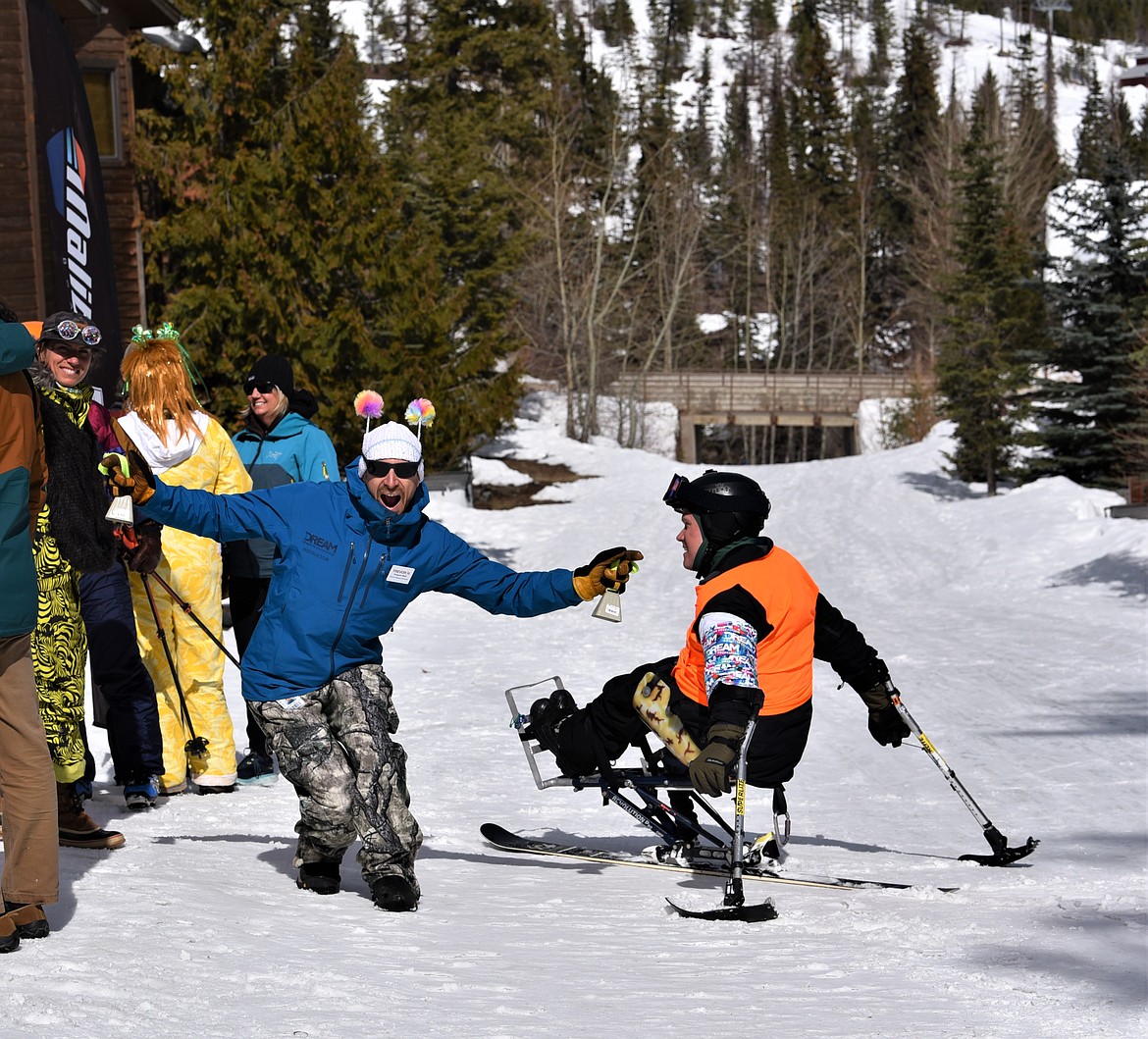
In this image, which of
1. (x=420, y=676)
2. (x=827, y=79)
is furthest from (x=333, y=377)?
(x=827, y=79)

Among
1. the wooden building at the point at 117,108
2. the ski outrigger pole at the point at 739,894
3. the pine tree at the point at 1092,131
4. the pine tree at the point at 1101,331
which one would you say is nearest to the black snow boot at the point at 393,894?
the ski outrigger pole at the point at 739,894

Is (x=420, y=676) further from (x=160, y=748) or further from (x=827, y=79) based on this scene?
(x=827, y=79)

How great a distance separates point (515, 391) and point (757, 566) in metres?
18.2

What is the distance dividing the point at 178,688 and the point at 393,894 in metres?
1.96

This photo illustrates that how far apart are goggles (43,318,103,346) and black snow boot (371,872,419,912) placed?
2.01 meters

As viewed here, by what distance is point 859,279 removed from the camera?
7269 centimetres

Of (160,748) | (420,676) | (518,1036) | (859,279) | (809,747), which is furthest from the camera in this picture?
(859,279)

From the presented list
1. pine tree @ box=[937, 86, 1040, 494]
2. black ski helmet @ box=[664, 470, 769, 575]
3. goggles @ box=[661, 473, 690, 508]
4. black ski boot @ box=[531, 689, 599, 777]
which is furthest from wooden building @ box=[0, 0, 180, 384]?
pine tree @ box=[937, 86, 1040, 494]

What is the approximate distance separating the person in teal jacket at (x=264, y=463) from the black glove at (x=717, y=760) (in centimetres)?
262

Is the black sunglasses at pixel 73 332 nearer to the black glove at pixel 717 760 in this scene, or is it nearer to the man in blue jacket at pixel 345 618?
the man in blue jacket at pixel 345 618

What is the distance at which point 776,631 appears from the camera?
5.38 m

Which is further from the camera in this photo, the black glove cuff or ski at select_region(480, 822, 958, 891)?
ski at select_region(480, 822, 958, 891)

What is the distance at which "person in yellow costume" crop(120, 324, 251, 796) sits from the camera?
20.5 feet

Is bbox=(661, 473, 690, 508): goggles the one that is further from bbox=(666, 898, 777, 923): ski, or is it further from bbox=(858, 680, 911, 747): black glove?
bbox=(666, 898, 777, 923): ski
